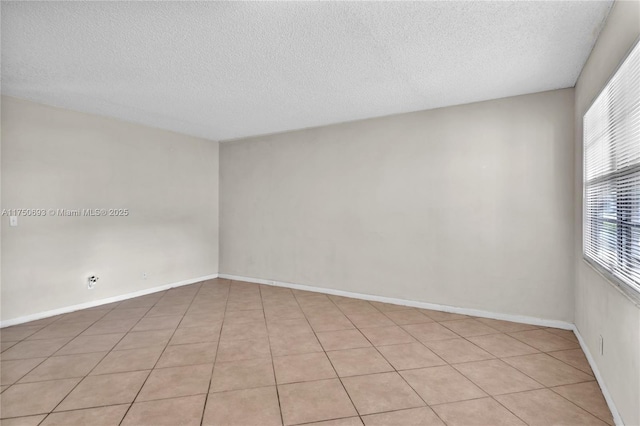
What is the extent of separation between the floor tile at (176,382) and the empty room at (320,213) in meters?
0.02

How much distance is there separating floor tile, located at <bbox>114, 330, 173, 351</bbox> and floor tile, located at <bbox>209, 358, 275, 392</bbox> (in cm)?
86

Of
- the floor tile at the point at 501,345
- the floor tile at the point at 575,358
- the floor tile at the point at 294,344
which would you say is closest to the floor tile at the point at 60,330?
the floor tile at the point at 294,344

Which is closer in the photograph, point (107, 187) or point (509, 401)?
point (509, 401)

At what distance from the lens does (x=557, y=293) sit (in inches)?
136

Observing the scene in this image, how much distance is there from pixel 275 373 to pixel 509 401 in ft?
5.37

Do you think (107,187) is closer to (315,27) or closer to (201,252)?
(201,252)

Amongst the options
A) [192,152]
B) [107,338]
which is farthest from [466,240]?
[192,152]

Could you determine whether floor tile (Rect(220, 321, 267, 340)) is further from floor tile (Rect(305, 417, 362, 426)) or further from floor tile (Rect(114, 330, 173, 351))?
floor tile (Rect(305, 417, 362, 426))

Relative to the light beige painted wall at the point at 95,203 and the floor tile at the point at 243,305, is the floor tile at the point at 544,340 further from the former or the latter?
the light beige painted wall at the point at 95,203

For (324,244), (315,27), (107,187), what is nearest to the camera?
(315,27)

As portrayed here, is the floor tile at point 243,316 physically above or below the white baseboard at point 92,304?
below

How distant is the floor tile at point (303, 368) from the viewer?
8.04ft

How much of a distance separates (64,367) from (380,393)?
2500 millimetres

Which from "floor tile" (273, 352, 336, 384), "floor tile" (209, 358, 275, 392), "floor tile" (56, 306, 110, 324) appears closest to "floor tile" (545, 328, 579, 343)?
"floor tile" (273, 352, 336, 384)
